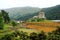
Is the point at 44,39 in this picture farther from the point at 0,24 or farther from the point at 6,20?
the point at 6,20

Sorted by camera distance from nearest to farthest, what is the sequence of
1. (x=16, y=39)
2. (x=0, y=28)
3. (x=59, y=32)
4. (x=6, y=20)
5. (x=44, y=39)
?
(x=16, y=39), (x=44, y=39), (x=59, y=32), (x=0, y=28), (x=6, y=20)

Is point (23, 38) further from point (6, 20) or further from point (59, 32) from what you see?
point (6, 20)

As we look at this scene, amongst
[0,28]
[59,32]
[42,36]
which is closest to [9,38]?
[42,36]

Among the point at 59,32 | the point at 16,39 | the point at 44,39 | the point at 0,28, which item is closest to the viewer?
the point at 16,39

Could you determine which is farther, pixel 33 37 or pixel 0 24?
pixel 0 24

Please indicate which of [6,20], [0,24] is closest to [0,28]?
[0,24]

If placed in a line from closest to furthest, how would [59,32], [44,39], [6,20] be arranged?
[44,39], [59,32], [6,20]

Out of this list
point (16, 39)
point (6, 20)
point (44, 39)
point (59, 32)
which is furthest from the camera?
point (6, 20)

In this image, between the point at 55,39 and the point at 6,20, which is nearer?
the point at 55,39
